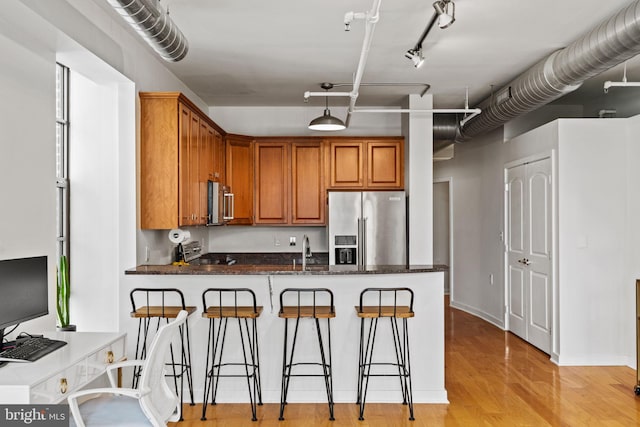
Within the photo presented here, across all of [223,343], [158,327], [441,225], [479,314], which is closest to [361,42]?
[223,343]

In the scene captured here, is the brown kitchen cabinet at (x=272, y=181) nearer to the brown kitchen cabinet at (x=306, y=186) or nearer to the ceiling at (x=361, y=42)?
the brown kitchen cabinet at (x=306, y=186)

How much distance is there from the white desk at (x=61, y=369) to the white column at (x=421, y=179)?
12.9 feet

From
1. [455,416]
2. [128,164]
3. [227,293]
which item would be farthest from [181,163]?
[455,416]

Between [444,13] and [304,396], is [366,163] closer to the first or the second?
[304,396]

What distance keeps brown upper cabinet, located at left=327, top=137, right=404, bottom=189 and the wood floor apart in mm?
2290

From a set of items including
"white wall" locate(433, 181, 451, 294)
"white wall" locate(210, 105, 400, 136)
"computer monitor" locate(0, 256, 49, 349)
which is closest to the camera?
"computer monitor" locate(0, 256, 49, 349)

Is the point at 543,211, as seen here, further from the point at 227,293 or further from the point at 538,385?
the point at 227,293

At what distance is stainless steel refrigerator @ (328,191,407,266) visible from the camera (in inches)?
245

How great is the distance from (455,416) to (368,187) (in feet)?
10.7

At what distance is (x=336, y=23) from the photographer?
399cm

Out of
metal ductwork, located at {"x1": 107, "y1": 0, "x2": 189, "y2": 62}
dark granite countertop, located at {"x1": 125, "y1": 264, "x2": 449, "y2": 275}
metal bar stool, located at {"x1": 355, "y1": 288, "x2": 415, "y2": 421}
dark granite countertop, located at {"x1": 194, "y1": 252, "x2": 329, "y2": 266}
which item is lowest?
metal bar stool, located at {"x1": 355, "y1": 288, "x2": 415, "y2": 421}

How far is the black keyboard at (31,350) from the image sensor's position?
8.17ft

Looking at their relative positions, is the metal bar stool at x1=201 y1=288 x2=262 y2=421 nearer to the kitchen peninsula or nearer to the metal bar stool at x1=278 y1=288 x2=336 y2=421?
the kitchen peninsula

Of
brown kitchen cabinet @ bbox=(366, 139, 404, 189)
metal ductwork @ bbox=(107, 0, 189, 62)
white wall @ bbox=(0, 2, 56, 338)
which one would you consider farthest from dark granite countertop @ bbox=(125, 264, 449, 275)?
brown kitchen cabinet @ bbox=(366, 139, 404, 189)
